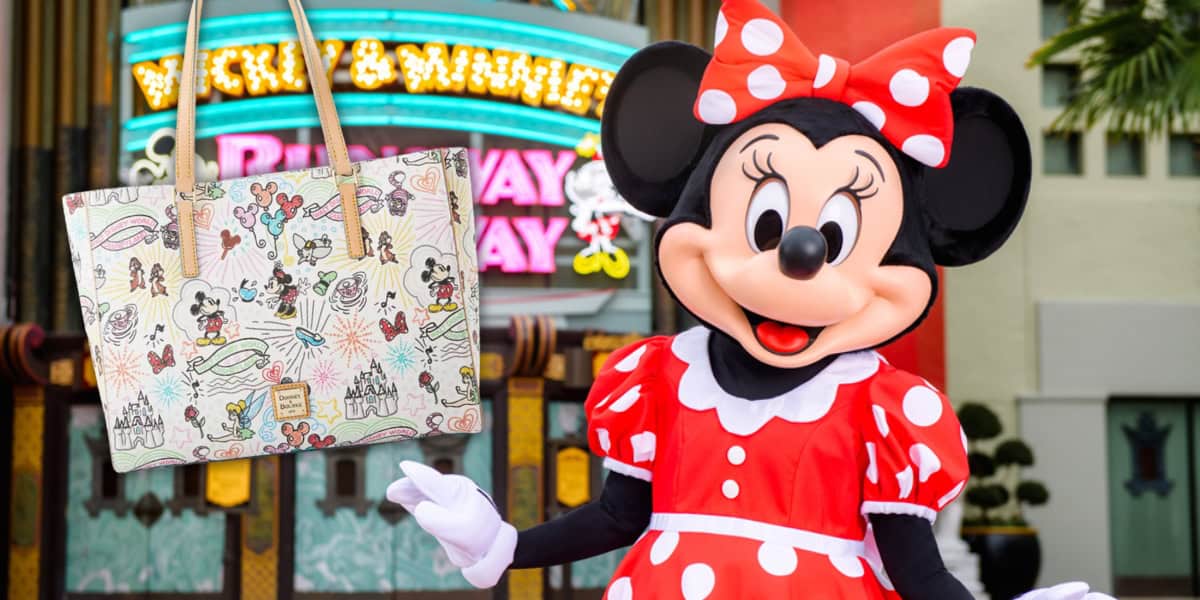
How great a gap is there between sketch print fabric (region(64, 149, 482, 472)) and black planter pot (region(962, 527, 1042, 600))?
5958 mm

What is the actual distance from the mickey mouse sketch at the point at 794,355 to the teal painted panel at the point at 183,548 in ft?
16.2

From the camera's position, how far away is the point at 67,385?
688cm

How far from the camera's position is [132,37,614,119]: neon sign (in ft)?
25.3

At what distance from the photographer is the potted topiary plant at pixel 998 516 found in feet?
24.9

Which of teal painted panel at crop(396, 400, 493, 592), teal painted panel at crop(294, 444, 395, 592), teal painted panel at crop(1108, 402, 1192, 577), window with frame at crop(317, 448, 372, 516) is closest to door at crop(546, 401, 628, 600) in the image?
teal painted panel at crop(396, 400, 493, 592)

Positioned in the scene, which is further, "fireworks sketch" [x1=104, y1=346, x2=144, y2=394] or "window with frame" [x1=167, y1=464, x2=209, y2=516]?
"window with frame" [x1=167, y1=464, x2=209, y2=516]

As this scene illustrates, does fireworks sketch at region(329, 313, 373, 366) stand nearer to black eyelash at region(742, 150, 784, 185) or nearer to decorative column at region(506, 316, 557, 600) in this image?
black eyelash at region(742, 150, 784, 185)

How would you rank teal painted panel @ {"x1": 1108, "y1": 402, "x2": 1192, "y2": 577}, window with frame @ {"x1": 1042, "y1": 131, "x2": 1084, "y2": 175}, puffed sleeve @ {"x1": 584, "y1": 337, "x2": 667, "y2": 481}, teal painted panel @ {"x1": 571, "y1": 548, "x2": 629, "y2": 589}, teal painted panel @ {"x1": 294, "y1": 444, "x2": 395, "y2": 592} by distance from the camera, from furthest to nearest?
window with frame @ {"x1": 1042, "y1": 131, "x2": 1084, "y2": 175} → teal painted panel @ {"x1": 1108, "y1": 402, "x2": 1192, "y2": 577} → teal painted panel @ {"x1": 571, "y1": 548, "x2": 629, "y2": 589} → teal painted panel @ {"x1": 294, "y1": 444, "x2": 395, "y2": 592} → puffed sleeve @ {"x1": 584, "y1": 337, "x2": 667, "y2": 481}

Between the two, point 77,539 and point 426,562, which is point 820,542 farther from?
point 77,539

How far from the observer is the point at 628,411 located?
241cm

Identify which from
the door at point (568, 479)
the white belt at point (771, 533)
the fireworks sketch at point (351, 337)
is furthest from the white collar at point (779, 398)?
the door at point (568, 479)

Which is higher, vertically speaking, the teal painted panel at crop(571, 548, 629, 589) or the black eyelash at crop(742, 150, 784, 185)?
the black eyelash at crop(742, 150, 784, 185)

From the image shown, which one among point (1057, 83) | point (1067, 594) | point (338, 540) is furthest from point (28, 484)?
Result: point (1057, 83)

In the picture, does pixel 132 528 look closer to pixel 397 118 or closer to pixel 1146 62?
pixel 397 118
